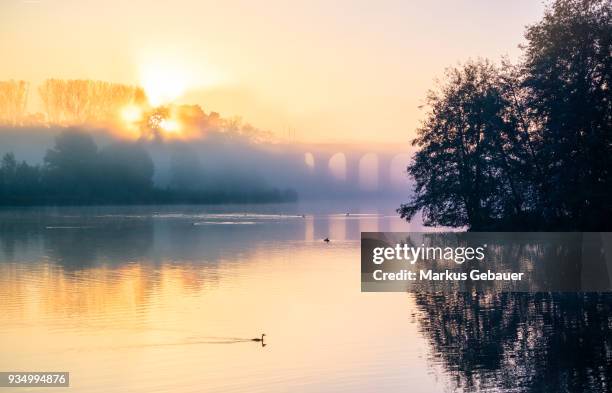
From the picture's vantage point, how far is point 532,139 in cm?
8388

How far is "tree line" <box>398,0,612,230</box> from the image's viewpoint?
69188mm

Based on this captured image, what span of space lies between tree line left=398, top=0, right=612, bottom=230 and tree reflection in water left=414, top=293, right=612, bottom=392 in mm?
17524

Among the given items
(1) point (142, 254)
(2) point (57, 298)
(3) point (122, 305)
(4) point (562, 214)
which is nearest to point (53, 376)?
(3) point (122, 305)

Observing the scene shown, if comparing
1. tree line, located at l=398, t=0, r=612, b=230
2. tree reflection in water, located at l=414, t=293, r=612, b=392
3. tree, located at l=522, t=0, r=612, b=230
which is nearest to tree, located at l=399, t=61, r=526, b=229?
tree line, located at l=398, t=0, r=612, b=230

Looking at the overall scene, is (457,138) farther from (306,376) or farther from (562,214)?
(306,376)

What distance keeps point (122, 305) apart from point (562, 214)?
131 ft

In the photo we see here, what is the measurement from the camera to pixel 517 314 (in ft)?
152

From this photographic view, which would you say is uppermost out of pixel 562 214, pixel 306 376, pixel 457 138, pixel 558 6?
pixel 558 6

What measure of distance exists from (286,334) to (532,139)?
159 ft

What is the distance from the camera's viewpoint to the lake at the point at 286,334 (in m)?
32.8

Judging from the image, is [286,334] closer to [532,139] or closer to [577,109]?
[577,109]

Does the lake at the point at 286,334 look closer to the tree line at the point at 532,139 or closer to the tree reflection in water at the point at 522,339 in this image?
the tree reflection in water at the point at 522,339

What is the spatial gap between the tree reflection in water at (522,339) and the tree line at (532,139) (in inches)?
690

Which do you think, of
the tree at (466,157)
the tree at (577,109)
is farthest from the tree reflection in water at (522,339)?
the tree at (466,157)
